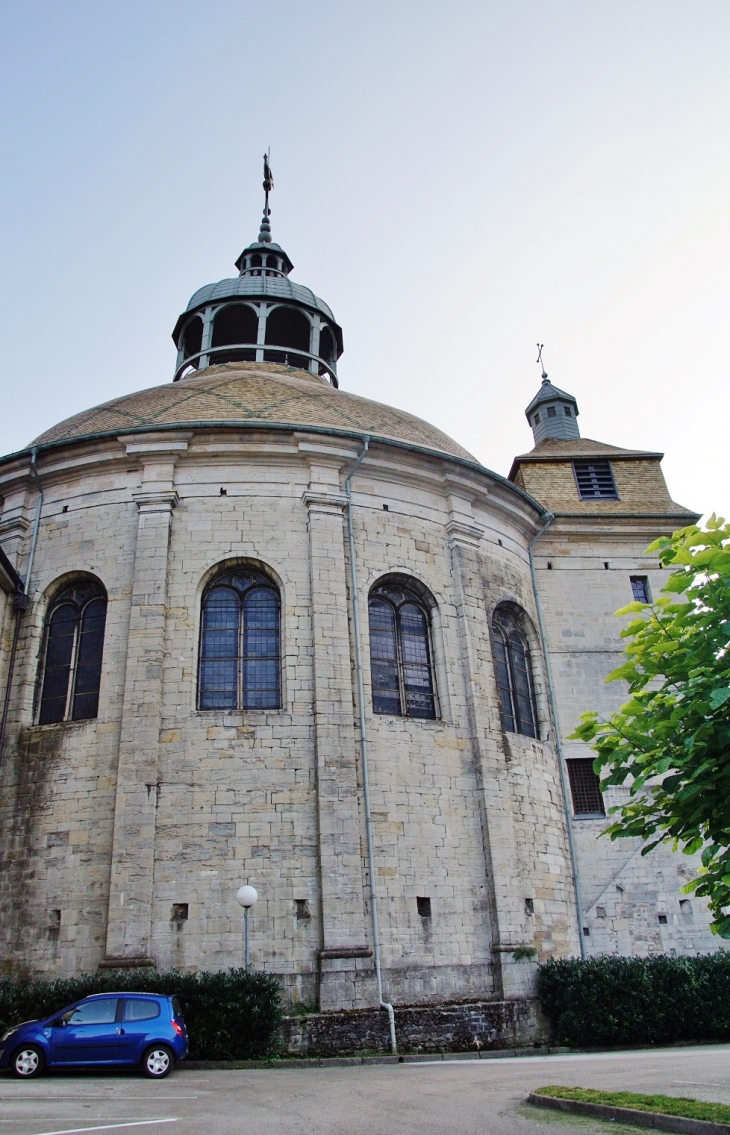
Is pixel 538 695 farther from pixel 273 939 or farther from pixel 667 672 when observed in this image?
pixel 667 672

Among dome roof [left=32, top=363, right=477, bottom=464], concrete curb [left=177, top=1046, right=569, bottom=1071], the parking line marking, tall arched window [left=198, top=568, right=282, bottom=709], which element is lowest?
the parking line marking

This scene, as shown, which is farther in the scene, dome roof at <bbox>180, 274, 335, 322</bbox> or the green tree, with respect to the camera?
dome roof at <bbox>180, 274, 335, 322</bbox>

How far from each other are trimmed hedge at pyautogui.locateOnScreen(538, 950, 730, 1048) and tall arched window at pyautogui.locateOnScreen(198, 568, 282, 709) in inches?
234

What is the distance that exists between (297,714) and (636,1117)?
7853 mm

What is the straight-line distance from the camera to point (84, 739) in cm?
1327

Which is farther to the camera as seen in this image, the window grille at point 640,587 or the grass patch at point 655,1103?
the window grille at point 640,587

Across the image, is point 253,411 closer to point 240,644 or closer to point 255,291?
point 240,644

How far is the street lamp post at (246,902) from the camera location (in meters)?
11.5

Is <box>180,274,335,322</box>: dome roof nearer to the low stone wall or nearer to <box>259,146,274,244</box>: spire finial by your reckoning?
<box>259,146,274,244</box>: spire finial

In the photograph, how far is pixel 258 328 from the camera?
23.8m

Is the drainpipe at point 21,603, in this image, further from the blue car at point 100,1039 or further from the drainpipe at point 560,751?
the drainpipe at point 560,751

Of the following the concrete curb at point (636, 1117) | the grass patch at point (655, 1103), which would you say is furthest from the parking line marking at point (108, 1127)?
the grass patch at point (655, 1103)

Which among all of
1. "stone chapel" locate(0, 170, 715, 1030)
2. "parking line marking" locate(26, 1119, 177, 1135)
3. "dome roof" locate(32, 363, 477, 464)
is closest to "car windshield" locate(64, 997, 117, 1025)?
"stone chapel" locate(0, 170, 715, 1030)

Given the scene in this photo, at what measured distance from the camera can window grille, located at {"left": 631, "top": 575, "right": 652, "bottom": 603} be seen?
19641mm
